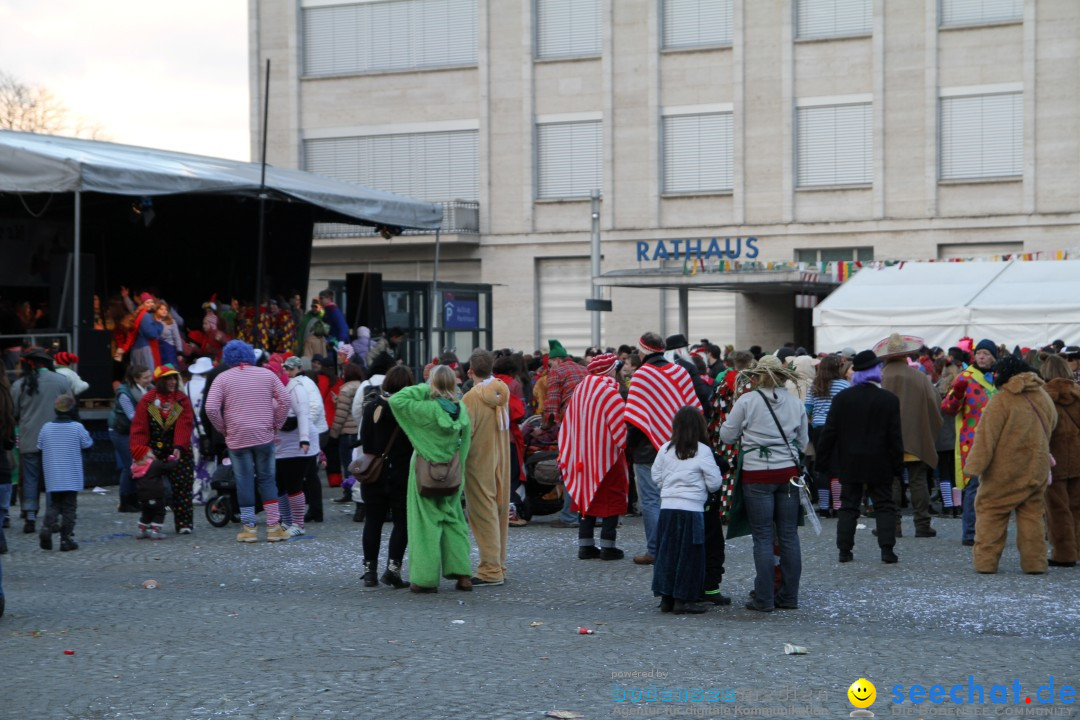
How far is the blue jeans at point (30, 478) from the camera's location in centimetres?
1552

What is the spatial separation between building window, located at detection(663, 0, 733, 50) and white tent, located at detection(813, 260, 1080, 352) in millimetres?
17357

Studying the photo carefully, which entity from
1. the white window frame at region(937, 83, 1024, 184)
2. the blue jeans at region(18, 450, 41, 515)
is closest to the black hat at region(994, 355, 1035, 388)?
the blue jeans at region(18, 450, 41, 515)

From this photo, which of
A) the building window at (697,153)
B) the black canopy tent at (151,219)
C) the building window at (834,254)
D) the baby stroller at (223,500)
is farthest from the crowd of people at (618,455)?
the building window at (697,153)

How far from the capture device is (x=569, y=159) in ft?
149

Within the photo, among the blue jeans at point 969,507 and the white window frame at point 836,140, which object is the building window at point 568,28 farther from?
the blue jeans at point 969,507

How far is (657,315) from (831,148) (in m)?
6.87

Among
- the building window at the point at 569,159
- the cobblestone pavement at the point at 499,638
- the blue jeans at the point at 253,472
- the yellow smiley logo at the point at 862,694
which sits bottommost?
the cobblestone pavement at the point at 499,638

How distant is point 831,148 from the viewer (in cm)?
4244

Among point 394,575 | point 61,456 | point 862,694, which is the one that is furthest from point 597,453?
point 862,694

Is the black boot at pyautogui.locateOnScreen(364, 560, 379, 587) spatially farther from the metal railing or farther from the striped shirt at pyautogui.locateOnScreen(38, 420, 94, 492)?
the metal railing

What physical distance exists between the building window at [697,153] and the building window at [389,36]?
682 centimetres

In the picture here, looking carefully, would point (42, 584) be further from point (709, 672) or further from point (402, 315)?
point (402, 315)

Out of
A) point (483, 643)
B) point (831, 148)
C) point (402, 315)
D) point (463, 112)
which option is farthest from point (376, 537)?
point (463, 112)

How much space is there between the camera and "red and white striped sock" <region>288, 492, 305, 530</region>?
1537 cm
